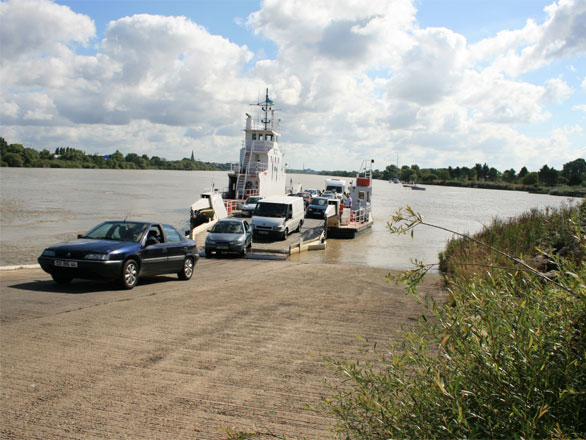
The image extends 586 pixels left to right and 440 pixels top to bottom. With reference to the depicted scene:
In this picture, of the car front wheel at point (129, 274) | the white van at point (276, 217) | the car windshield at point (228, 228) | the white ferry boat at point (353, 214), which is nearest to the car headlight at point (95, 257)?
the car front wheel at point (129, 274)

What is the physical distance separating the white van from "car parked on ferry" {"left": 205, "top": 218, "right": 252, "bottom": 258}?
3299mm

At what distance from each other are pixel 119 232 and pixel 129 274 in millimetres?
1312

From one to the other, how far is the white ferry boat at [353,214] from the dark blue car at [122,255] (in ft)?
62.5

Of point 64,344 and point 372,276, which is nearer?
point 64,344

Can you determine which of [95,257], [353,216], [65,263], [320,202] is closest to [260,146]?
[320,202]

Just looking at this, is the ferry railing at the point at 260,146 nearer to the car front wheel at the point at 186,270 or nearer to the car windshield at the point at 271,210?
the car windshield at the point at 271,210

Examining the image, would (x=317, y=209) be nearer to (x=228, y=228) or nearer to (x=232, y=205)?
(x=232, y=205)

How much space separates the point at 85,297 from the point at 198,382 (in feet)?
16.9

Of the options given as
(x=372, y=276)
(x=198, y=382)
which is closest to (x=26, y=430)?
(x=198, y=382)

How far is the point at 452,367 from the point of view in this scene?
2508 millimetres

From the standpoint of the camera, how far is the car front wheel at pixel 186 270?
11883 mm

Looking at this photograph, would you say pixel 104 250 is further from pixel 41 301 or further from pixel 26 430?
pixel 26 430

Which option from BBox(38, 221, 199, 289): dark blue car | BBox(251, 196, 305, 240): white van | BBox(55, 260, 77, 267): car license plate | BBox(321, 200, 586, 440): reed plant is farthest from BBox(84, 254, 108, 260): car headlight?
BBox(251, 196, 305, 240): white van

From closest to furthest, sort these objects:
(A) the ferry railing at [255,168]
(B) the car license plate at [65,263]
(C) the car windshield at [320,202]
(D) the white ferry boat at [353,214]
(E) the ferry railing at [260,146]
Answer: (B) the car license plate at [65,263] → (D) the white ferry boat at [353,214] → (C) the car windshield at [320,202] → (A) the ferry railing at [255,168] → (E) the ferry railing at [260,146]
